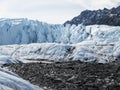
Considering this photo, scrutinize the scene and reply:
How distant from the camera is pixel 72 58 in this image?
327 ft

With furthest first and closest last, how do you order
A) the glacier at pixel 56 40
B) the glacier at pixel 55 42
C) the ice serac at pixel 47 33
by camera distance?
the ice serac at pixel 47 33, the glacier at pixel 56 40, the glacier at pixel 55 42

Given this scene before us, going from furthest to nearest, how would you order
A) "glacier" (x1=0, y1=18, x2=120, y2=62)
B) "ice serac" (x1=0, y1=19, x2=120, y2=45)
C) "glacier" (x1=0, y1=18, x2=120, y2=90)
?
"ice serac" (x1=0, y1=19, x2=120, y2=45) → "glacier" (x1=0, y1=18, x2=120, y2=62) → "glacier" (x1=0, y1=18, x2=120, y2=90)

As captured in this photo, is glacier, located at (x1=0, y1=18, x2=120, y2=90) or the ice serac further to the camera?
the ice serac

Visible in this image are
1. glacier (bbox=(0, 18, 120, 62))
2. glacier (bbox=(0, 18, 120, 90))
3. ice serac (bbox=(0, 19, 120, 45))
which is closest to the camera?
glacier (bbox=(0, 18, 120, 90))

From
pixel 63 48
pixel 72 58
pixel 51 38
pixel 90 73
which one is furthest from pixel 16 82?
pixel 51 38

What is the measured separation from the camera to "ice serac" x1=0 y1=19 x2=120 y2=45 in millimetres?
145875

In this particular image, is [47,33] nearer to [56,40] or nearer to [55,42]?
[55,42]

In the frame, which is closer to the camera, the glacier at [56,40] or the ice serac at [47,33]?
the glacier at [56,40]

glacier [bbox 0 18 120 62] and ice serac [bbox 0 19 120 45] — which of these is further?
ice serac [bbox 0 19 120 45]

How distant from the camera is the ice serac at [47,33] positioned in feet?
479

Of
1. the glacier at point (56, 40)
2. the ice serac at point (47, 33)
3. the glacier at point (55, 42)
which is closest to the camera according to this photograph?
the glacier at point (55, 42)

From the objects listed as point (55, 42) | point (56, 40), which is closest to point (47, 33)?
point (55, 42)

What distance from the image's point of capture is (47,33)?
158 meters

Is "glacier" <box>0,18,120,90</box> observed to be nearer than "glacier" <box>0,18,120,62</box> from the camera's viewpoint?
Yes
